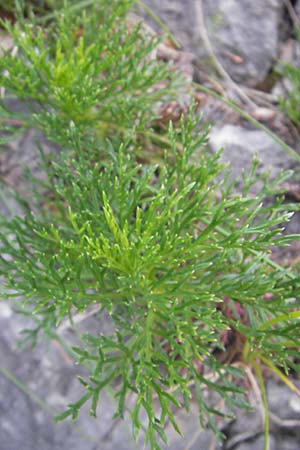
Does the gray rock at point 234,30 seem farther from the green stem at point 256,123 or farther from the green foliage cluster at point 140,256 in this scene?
the green foliage cluster at point 140,256

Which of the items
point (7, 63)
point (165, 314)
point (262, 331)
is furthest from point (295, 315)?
point (7, 63)

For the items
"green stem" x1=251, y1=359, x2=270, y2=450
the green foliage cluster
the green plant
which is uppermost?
the green plant

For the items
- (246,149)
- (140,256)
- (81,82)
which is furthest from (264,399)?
(81,82)

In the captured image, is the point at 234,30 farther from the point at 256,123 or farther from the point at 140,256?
the point at 140,256

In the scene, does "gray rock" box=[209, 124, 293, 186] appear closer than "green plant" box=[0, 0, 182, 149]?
No

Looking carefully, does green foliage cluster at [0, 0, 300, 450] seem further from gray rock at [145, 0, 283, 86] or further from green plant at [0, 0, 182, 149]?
gray rock at [145, 0, 283, 86]

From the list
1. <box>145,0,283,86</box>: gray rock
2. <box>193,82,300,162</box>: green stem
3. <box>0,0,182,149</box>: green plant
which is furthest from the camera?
<box>145,0,283,86</box>: gray rock

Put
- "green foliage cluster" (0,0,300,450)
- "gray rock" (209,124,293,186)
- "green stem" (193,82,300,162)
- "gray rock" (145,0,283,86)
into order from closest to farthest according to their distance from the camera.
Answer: "green foliage cluster" (0,0,300,450)
"green stem" (193,82,300,162)
"gray rock" (209,124,293,186)
"gray rock" (145,0,283,86)

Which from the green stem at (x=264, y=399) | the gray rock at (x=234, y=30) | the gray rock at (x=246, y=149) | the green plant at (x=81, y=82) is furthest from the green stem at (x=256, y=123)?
the green stem at (x=264, y=399)

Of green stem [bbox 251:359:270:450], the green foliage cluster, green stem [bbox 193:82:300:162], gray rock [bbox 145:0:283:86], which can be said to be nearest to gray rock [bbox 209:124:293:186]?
green stem [bbox 193:82:300:162]
